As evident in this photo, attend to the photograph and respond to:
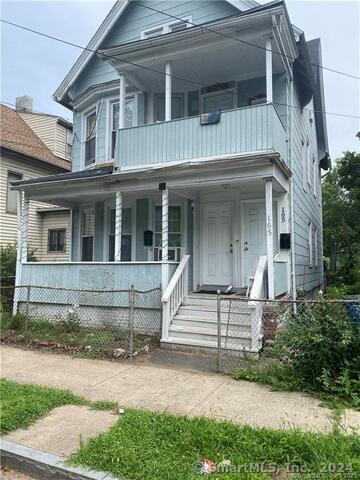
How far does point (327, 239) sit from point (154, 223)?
3024cm

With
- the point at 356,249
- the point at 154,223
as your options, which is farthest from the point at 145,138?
the point at 356,249

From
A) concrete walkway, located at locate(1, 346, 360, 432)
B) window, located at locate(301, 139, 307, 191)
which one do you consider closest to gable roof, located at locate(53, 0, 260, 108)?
window, located at locate(301, 139, 307, 191)

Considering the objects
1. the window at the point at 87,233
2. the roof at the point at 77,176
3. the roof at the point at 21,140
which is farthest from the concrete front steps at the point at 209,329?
the roof at the point at 21,140

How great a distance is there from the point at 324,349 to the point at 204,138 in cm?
528

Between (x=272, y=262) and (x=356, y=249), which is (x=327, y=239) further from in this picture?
(x=272, y=262)

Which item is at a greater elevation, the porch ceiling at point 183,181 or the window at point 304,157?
the window at point 304,157

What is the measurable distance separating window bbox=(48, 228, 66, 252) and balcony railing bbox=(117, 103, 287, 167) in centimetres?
774

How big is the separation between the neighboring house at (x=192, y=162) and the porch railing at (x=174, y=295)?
3 cm

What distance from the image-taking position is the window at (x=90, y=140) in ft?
40.8

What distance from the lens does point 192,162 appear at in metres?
8.00

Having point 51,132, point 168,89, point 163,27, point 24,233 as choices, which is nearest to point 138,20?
point 163,27

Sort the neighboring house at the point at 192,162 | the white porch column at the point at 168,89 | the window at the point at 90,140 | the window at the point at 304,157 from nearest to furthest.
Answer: the neighboring house at the point at 192,162, the white porch column at the point at 168,89, the window at the point at 304,157, the window at the point at 90,140

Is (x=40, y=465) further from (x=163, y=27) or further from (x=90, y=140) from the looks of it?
(x=163, y=27)

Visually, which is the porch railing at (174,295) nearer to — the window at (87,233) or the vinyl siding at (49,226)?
the window at (87,233)
